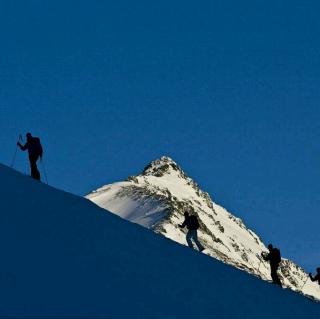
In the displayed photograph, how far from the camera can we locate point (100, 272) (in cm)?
1844

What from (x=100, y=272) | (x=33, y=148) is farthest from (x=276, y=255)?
(x=100, y=272)

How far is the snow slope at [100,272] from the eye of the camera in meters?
15.8

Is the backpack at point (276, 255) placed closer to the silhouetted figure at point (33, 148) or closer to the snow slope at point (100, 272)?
the snow slope at point (100, 272)

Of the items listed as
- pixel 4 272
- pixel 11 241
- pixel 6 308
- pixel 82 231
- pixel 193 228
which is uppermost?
pixel 193 228

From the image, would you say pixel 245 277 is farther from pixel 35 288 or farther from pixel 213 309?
pixel 35 288

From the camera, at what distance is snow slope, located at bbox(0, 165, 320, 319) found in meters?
15.8

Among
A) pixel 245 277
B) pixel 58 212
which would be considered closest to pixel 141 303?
pixel 58 212

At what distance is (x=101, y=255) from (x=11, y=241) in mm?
2598

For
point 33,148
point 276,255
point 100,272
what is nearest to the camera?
point 100,272

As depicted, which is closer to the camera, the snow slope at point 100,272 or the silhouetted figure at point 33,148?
the snow slope at point 100,272

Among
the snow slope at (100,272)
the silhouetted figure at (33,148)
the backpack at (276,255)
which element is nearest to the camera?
the snow slope at (100,272)

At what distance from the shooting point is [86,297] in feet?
53.3

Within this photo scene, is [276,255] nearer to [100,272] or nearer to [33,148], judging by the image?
[33,148]

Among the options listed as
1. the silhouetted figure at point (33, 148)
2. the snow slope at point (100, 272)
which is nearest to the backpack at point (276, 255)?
the snow slope at point (100, 272)
